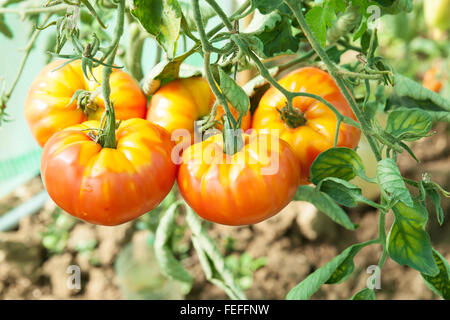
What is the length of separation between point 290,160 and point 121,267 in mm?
1147

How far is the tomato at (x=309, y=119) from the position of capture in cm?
60

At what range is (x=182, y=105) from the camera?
0.61 m

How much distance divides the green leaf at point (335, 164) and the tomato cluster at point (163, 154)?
0.03 metres

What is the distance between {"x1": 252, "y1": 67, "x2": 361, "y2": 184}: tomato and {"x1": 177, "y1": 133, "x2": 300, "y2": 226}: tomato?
2.0 inches

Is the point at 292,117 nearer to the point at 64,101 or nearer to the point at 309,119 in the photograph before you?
the point at 309,119

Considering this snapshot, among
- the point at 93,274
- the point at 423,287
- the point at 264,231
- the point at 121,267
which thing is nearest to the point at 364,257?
the point at 423,287

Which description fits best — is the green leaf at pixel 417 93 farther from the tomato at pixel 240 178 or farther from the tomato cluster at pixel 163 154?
the tomato at pixel 240 178

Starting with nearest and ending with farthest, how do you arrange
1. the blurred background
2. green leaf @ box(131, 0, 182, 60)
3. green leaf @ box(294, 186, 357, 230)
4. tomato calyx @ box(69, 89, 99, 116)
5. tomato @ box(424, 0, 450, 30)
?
green leaf @ box(131, 0, 182, 60) → tomato calyx @ box(69, 89, 99, 116) → green leaf @ box(294, 186, 357, 230) → the blurred background → tomato @ box(424, 0, 450, 30)

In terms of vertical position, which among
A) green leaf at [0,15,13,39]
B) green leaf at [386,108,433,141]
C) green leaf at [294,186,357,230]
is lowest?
green leaf at [294,186,357,230]

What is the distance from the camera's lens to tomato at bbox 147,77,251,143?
0.61 meters

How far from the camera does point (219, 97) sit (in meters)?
0.49

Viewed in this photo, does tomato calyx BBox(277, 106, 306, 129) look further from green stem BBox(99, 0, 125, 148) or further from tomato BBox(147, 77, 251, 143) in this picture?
green stem BBox(99, 0, 125, 148)

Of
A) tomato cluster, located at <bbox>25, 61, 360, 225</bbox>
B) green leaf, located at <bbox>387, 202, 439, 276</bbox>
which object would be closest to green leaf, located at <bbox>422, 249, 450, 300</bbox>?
green leaf, located at <bbox>387, 202, 439, 276</bbox>

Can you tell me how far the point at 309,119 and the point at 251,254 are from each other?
113 centimetres
